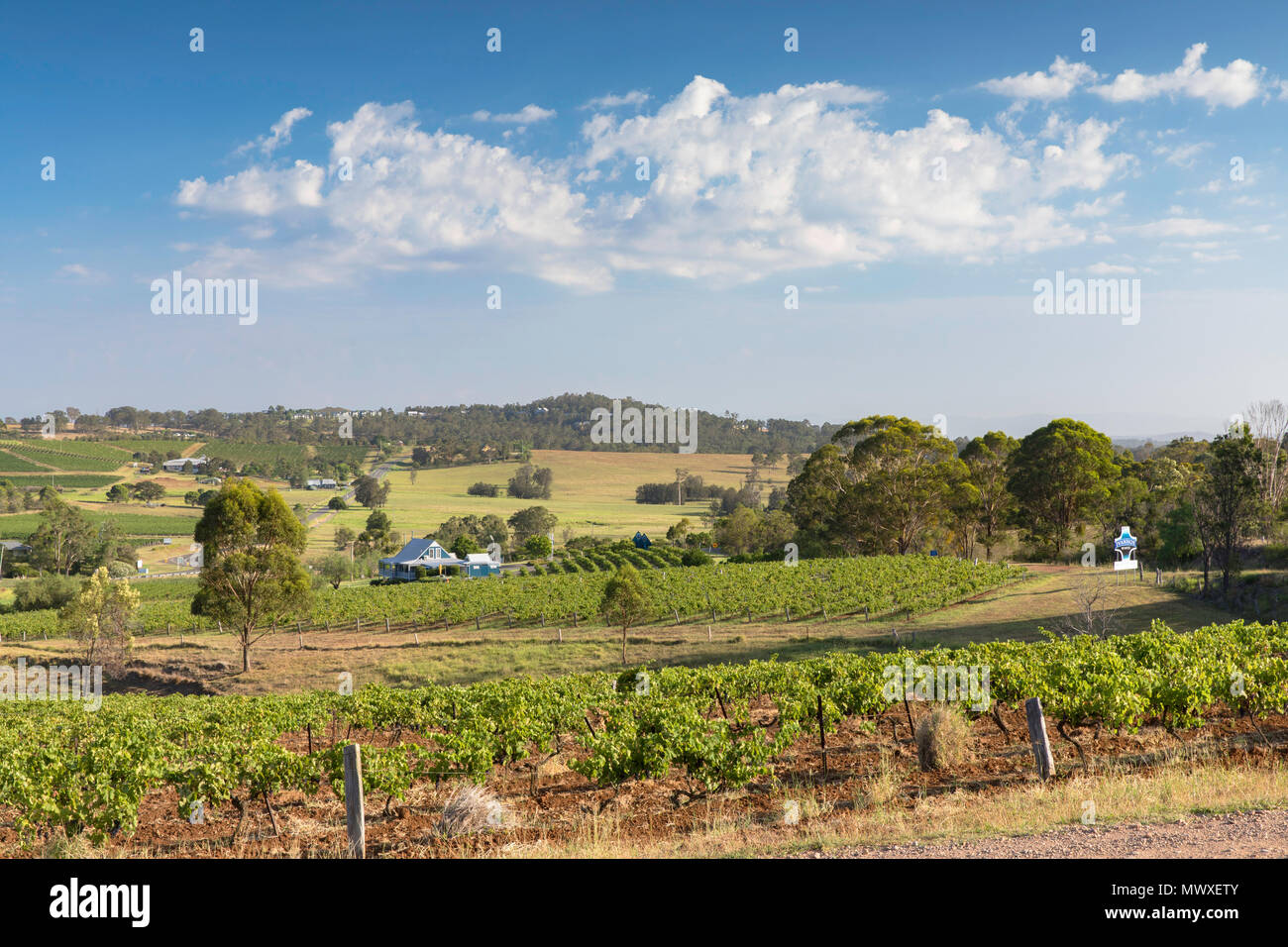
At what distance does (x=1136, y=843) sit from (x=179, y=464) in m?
166

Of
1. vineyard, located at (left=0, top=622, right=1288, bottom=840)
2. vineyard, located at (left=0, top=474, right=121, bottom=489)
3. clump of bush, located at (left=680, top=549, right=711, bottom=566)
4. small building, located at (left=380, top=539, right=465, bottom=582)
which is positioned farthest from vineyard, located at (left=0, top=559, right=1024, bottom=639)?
vineyard, located at (left=0, top=474, right=121, bottom=489)

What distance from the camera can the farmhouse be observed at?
68062mm

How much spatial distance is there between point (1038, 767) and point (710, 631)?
2130 cm

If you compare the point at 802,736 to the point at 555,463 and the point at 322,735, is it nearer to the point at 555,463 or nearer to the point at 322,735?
the point at 322,735

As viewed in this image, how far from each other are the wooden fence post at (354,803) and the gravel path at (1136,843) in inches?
165

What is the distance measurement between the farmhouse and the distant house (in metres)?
95.0

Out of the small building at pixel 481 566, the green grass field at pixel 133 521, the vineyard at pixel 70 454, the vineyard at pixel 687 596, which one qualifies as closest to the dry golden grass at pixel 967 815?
the vineyard at pixel 687 596

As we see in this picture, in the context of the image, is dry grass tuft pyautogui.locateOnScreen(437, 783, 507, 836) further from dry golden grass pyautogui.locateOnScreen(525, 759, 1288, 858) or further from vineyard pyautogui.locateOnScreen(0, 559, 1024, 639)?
vineyard pyautogui.locateOnScreen(0, 559, 1024, 639)

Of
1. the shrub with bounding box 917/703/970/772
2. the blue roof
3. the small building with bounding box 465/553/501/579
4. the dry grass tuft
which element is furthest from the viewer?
the blue roof

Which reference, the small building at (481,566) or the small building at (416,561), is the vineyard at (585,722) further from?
the small building at (416,561)

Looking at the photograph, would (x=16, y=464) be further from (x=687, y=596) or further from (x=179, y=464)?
(x=687, y=596)

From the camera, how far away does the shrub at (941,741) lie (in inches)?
405

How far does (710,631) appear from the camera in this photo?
99.7 ft

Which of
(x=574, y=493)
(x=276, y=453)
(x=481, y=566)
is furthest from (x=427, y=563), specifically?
(x=276, y=453)
